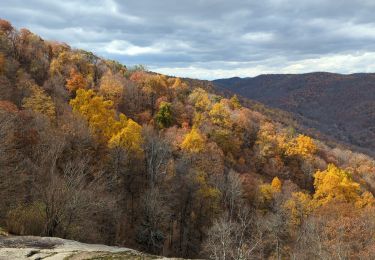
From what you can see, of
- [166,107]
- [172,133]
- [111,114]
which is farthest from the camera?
[166,107]

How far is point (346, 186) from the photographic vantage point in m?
66.0

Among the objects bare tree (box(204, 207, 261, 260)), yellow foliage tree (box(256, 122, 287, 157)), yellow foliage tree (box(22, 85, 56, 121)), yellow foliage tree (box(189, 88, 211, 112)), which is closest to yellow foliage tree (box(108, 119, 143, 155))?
yellow foliage tree (box(22, 85, 56, 121))

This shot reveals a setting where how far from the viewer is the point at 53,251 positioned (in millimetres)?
13484

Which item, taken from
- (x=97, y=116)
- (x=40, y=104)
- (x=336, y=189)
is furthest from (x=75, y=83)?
(x=336, y=189)

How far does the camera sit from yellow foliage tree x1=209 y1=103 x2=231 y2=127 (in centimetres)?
9503

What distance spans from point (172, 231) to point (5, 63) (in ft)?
162

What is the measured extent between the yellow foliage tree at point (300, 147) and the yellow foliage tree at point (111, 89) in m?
43.1

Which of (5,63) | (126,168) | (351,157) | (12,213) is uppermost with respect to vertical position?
(5,63)

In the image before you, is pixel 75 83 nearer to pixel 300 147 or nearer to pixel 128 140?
pixel 128 140

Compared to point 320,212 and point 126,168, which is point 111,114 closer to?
point 126,168

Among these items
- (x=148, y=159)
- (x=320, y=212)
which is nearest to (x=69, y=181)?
(x=148, y=159)

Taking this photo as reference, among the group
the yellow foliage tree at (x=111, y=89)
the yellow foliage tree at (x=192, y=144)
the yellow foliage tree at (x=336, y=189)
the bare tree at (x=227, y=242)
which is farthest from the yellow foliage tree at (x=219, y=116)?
the bare tree at (x=227, y=242)

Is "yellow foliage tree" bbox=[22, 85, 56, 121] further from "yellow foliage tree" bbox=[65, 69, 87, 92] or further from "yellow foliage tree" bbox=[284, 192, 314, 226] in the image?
"yellow foliage tree" bbox=[284, 192, 314, 226]

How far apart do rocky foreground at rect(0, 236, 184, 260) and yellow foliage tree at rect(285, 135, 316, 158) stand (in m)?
87.0
